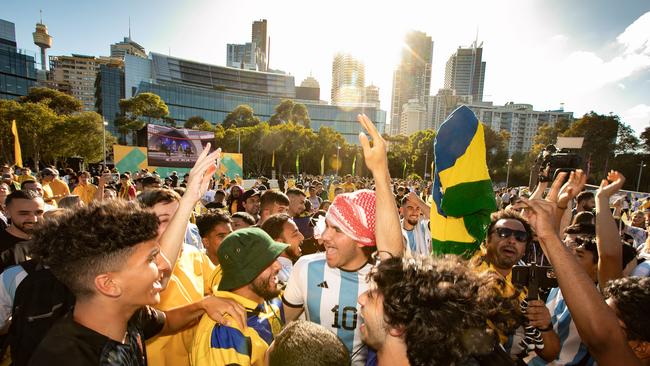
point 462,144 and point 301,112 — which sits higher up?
point 301,112

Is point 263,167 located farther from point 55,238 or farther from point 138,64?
point 138,64

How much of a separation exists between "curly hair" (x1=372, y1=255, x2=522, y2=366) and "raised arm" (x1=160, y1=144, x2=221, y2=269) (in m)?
1.44

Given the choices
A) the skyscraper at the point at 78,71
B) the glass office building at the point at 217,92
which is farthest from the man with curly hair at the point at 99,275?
the skyscraper at the point at 78,71

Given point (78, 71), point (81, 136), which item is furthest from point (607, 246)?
point (78, 71)

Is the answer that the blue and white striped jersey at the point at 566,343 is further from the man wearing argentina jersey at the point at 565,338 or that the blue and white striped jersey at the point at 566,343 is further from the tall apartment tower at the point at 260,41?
the tall apartment tower at the point at 260,41

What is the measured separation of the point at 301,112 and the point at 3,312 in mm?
63606

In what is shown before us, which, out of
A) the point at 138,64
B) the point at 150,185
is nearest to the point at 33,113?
the point at 150,185

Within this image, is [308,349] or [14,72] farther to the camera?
[14,72]

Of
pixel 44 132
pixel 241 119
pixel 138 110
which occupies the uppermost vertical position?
pixel 241 119

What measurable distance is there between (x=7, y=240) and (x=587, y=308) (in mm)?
4997

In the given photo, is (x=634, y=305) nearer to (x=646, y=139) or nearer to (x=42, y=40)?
(x=646, y=139)

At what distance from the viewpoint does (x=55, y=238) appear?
1.47m

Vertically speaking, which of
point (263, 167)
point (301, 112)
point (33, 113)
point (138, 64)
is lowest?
point (263, 167)

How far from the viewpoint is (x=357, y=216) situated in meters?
2.21
